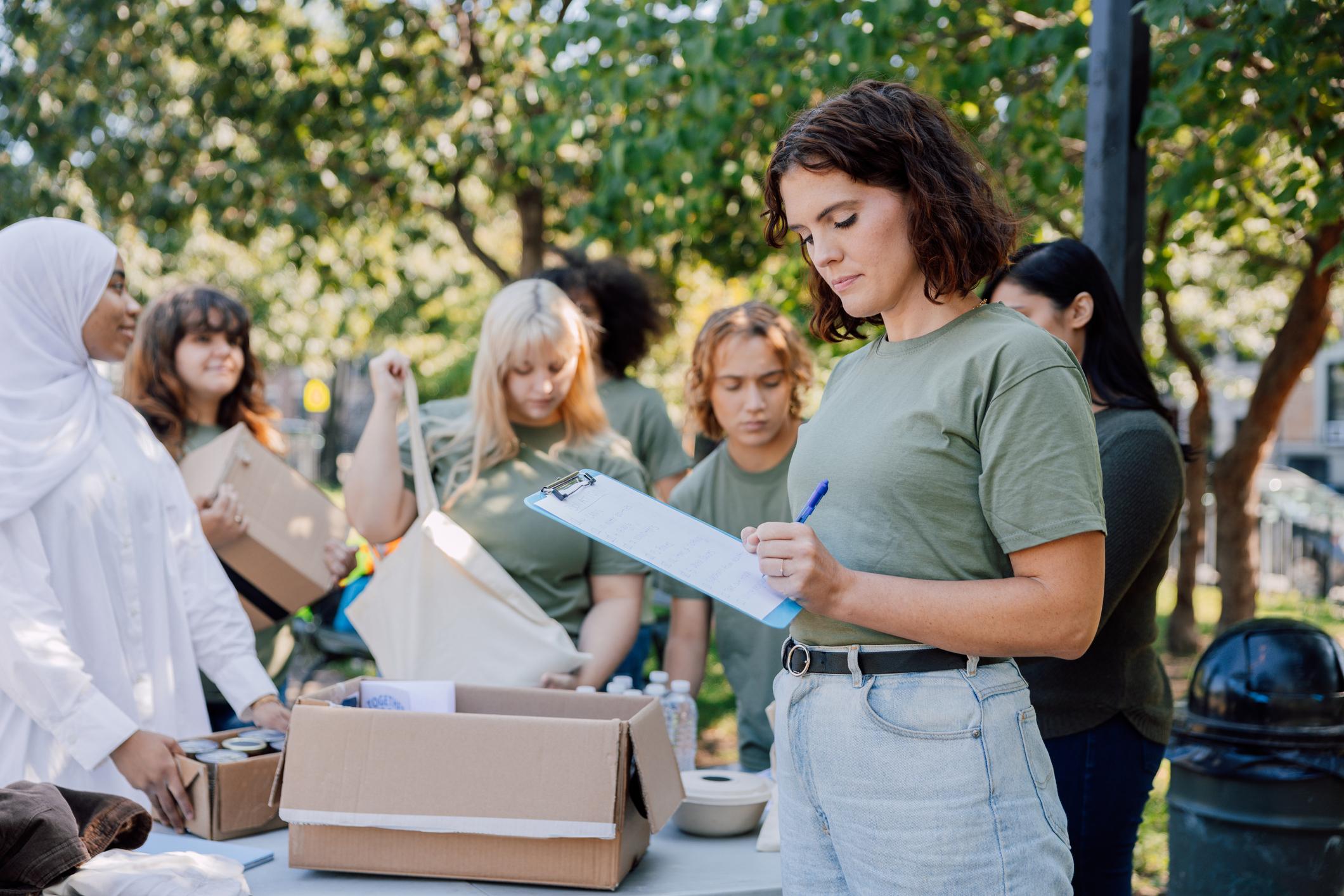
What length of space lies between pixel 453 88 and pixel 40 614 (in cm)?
566

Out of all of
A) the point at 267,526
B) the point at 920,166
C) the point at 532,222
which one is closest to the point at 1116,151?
the point at 920,166

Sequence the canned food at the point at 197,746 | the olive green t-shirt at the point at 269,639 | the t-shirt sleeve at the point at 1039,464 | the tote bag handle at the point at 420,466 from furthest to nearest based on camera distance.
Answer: the olive green t-shirt at the point at 269,639, the tote bag handle at the point at 420,466, the canned food at the point at 197,746, the t-shirt sleeve at the point at 1039,464

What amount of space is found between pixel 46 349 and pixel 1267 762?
3149 mm

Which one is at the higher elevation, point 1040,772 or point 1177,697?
point 1040,772

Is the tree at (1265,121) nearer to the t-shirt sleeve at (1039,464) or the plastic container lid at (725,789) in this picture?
the t-shirt sleeve at (1039,464)

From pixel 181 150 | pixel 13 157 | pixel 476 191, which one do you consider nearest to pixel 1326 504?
pixel 476 191

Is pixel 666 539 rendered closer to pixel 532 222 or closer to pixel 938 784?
pixel 938 784

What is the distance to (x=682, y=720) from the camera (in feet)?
8.52

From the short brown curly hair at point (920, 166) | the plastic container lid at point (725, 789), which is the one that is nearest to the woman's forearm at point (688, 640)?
the plastic container lid at point (725, 789)

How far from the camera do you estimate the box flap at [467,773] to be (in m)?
1.88

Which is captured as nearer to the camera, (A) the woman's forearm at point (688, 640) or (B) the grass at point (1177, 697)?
(A) the woman's forearm at point (688, 640)

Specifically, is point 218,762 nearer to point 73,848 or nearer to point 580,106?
point 73,848

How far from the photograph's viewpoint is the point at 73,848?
169 centimetres

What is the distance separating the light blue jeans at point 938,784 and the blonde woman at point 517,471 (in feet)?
4.36
